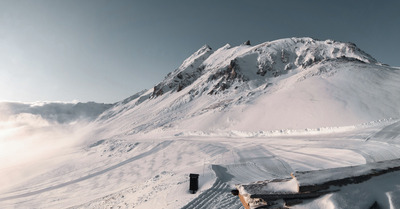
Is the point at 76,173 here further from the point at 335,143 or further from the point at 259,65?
the point at 259,65

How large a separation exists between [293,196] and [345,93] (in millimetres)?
29530

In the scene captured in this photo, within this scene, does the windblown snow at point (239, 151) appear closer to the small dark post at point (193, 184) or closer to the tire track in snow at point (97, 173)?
the tire track in snow at point (97, 173)

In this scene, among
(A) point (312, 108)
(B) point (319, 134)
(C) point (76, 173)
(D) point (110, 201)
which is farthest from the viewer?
(A) point (312, 108)

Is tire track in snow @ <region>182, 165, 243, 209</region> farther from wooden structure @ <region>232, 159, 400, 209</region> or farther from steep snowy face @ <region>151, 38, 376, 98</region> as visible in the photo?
steep snowy face @ <region>151, 38, 376, 98</region>

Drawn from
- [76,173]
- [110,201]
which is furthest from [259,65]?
[110,201]

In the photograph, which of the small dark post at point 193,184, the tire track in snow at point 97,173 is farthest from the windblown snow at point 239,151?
the small dark post at point 193,184

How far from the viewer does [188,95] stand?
54.6m

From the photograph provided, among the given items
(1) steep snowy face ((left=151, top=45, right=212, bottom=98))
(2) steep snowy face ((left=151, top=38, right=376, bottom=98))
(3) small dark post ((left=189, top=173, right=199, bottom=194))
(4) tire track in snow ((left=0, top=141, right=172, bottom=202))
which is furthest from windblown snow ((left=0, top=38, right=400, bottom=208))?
(1) steep snowy face ((left=151, top=45, right=212, bottom=98))

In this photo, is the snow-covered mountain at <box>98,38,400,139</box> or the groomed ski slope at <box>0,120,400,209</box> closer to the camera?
the groomed ski slope at <box>0,120,400,209</box>

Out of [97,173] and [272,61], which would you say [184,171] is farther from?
[272,61]

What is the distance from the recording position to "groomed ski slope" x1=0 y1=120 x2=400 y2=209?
8477 millimetres

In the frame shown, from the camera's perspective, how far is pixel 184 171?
11.8 metres

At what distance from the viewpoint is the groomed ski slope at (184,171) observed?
27.8 feet

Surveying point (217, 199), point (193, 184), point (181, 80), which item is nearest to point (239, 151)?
point (193, 184)
